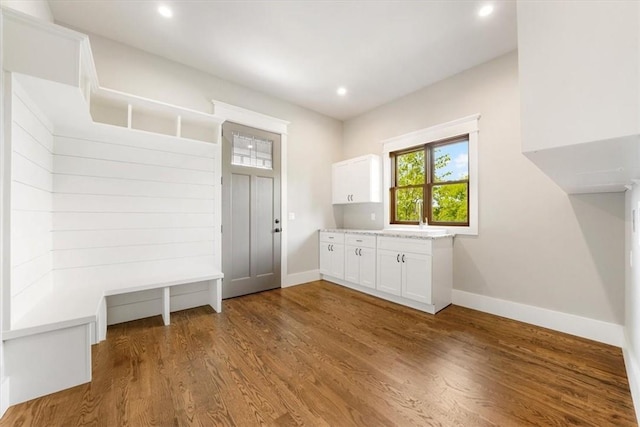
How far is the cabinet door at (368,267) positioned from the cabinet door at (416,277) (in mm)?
482

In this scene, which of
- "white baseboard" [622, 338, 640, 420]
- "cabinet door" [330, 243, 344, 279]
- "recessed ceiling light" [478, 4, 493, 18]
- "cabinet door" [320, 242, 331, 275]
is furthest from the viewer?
"cabinet door" [320, 242, 331, 275]

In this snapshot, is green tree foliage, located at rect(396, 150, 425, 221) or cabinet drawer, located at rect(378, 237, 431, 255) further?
green tree foliage, located at rect(396, 150, 425, 221)

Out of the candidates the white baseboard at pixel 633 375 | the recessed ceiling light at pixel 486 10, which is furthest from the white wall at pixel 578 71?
the white baseboard at pixel 633 375

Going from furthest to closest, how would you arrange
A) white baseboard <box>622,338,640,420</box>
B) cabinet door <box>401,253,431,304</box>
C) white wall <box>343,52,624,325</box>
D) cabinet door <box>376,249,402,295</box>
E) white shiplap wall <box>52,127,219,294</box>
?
1. cabinet door <box>376,249,402,295</box>
2. cabinet door <box>401,253,431,304</box>
3. white shiplap wall <box>52,127,219,294</box>
4. white wall <box>343,52,624,325</box>
5. white baseboard <box>622,338,640,420</box>

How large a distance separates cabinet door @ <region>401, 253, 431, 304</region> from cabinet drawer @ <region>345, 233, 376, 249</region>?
20.1 inches

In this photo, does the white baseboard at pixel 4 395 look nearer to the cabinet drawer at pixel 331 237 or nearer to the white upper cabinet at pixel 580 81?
the white upper cabinet at pixel 580 81

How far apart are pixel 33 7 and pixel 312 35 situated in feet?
7.47

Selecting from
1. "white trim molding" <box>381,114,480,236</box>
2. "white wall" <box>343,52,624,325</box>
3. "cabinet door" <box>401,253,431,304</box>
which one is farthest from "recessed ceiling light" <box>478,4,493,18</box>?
"cabinet door" <box>401,253,431,304</box>

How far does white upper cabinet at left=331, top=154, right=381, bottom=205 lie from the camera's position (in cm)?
424

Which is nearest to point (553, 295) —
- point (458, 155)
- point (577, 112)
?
point (458, 155)

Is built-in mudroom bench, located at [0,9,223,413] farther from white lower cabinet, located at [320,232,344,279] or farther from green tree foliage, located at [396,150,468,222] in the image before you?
green tree foliage, located at [396,150,468,222]

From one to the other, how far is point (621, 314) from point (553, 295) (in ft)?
1.51

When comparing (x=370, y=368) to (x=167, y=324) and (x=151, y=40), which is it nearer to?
(x=167, y=324)

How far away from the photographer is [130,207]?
112 inches
